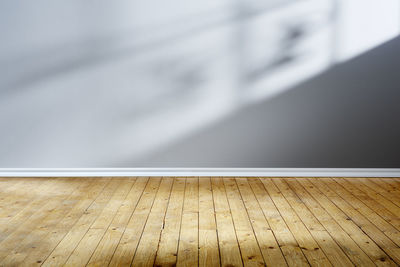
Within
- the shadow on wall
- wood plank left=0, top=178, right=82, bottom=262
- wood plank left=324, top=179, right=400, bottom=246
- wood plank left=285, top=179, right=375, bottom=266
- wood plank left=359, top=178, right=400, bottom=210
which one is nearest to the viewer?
wood plank left=285, top=179, right=375, bottom=266

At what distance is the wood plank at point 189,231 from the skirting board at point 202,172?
0.35 m

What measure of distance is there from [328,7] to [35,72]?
2482 millimetres

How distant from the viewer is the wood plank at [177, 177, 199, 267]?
7.16 feet

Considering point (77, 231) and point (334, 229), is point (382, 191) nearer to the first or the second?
point (334, 229)

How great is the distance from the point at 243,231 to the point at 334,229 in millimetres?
522

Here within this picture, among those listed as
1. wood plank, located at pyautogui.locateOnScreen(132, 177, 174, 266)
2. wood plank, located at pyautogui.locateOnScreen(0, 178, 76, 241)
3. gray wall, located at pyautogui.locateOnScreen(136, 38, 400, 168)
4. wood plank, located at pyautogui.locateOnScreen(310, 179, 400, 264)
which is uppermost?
gray wall, located at pyautogui.locateOnScreen(136, 38, 400, 168)

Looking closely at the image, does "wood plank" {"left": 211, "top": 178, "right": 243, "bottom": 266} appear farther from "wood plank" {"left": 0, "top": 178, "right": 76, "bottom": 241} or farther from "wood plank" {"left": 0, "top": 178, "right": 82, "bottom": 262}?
"wood plank" {"left": 0, "top": 178, "right": 76, "bottom": 241}

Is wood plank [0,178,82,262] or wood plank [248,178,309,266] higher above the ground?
wood plank [0,178,82,262]

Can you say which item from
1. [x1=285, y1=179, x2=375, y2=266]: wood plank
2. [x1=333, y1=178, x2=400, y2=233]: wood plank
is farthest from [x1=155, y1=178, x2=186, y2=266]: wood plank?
[x1=333, y1=178, x2=400, y2=233]: wood plank

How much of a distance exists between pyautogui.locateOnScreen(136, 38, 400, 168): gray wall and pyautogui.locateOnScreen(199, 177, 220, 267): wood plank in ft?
1.50

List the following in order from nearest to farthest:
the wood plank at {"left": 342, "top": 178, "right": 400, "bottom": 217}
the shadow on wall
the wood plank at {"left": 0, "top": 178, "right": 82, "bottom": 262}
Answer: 1. the wood plank at {"left": 0, "top": 178, "right": 82, "bottom": 262}
2. the wood plank at {"left": 342, "top": 178, "right": 400, "bottom": 217}
3. the shadow on wall

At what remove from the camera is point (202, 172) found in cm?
384

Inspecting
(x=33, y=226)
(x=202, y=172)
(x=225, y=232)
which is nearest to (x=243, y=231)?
(x=225, y=232)

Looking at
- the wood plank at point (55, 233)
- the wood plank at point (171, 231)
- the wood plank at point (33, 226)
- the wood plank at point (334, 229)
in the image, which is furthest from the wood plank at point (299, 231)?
the wood plank at point (33, 226)
